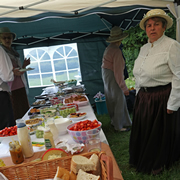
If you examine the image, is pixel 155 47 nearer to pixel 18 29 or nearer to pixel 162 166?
pixel 162 166

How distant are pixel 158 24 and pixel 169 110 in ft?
3.12

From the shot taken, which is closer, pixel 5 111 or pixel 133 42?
pixel 5 111

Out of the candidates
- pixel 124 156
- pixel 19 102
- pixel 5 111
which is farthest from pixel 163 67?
pixel 19 102

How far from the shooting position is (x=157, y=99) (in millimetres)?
2359

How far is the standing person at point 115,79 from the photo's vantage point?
12.8ft

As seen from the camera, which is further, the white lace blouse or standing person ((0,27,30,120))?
standing person ((0,27,30,120))

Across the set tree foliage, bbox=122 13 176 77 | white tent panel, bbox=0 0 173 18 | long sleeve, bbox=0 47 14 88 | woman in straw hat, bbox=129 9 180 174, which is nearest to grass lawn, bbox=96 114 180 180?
woman in straw hat, bbox=129 9 180 174

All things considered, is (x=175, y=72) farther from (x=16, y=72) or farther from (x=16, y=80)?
(x=16, y=80)

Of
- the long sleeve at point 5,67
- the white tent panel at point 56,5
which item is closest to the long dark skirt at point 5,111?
the long sleeve at point 5,67

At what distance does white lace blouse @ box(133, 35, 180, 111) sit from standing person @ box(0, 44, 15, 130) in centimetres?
182

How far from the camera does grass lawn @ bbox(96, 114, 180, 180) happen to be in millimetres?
2422

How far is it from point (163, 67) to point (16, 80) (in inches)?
103

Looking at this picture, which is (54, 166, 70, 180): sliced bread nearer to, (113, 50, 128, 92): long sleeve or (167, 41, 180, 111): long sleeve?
(167, 41, 180, 111): long sleeve

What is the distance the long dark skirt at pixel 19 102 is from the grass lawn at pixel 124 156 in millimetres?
1782
